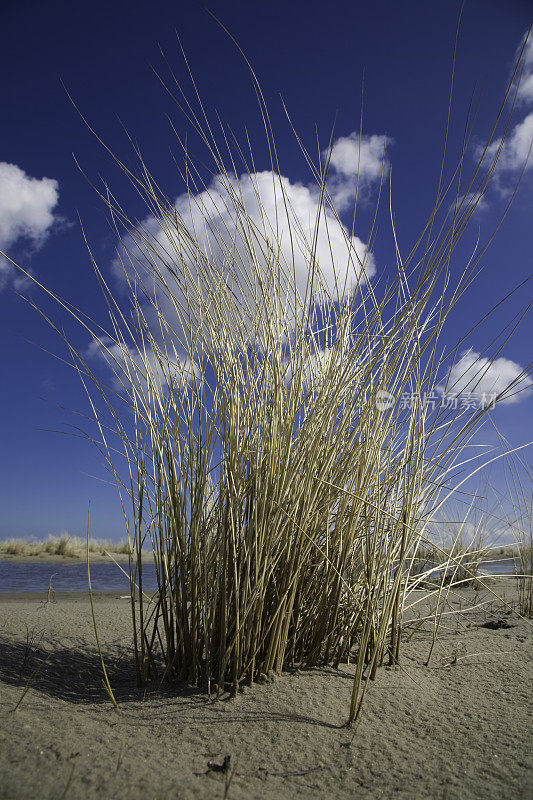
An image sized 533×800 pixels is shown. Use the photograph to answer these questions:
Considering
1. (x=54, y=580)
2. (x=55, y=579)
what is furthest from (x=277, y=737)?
(x=55, y=579)

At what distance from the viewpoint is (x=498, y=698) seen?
1.52 meters

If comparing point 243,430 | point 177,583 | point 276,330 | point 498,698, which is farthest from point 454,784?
point 276,330

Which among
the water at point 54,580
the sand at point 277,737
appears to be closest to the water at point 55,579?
A: the water at point 54,580

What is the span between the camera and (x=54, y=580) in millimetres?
6066

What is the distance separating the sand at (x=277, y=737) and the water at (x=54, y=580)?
3484 millimetres

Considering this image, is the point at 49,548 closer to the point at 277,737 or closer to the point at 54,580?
the point at 54,580

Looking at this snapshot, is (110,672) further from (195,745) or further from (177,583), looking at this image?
(195,745)

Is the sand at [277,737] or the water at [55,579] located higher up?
the water at [55,579]

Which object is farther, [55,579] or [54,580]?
[55,579]

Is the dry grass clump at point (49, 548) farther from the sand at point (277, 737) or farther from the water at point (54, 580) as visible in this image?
the sand at point (277, 737)

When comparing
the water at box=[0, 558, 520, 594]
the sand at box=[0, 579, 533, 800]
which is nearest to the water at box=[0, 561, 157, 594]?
the water at box=[0, 558, 520, 594]

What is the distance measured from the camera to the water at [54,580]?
5160 mm

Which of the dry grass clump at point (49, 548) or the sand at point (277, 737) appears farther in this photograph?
the dry grass clump at point (49, 548)

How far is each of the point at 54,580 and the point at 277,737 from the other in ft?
18.6
